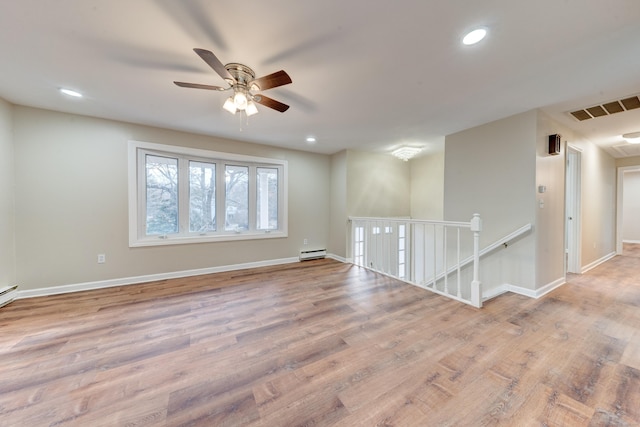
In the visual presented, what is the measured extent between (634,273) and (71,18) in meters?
7.66

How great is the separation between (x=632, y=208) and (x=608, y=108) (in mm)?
7339

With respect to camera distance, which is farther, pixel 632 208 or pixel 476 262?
pixel 632 208

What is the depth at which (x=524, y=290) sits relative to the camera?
2863mm

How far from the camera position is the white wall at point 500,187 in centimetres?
282

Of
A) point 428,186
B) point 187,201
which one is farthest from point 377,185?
point 187,201

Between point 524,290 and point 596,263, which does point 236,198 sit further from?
point 596,263

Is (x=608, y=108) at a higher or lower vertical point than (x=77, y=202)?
higher

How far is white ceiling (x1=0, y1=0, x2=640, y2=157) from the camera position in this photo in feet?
4.71

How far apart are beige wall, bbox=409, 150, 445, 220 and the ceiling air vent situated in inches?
80.6

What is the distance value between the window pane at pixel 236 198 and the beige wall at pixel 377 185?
2043 mm

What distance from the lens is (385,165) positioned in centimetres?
517

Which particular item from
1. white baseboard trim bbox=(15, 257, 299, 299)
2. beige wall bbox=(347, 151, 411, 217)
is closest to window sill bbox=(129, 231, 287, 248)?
white baseboard trim bbox=(15, 257, 299, 299)

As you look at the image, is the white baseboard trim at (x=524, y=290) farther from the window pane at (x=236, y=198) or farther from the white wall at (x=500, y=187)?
the window pane at (x=236, y=198)

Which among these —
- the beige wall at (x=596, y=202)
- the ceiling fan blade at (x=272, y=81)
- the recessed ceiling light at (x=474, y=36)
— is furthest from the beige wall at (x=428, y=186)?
the ceiling fan blade at (x=272, y=81)
